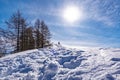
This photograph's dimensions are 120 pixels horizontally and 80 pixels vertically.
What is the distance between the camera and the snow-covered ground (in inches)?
269

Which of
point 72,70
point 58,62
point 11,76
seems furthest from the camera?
point 58,62

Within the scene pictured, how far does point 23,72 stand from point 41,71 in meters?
0.87

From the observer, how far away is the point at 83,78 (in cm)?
666

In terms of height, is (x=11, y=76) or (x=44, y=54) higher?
(x=44, y=54)

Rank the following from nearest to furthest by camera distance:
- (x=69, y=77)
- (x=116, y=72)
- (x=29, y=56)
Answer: (x=116, y=72), (x=69, y=77), (x=29, y=56)

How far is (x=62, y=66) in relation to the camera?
8258 millimetres

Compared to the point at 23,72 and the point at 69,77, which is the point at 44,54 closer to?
the point at 23,72

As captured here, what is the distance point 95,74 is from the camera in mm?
6676

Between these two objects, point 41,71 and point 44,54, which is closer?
point 41,71

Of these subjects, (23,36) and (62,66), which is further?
(23,36)

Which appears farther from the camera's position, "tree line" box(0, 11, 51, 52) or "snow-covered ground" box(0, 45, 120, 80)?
"tree line" box(0, 11, 51, 52)

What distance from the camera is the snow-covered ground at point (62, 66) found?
22.4 feet

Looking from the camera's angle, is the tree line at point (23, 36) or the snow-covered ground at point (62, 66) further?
the tree line at point (23, 36)

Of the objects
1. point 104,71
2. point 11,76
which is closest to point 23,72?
point 11,76
